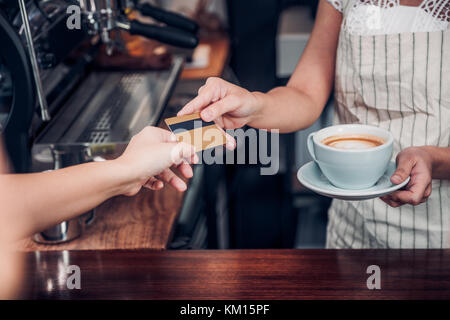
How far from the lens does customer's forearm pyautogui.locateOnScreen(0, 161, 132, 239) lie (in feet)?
2.08

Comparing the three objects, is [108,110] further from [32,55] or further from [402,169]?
[402,169]

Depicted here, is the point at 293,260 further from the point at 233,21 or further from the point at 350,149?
the point at 233,21

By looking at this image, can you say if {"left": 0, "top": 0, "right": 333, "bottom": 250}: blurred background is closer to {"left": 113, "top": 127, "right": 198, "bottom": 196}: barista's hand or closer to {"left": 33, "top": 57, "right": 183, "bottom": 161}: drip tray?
{"left": 33, "top": 57, "right": 183, "bottom": 161}: drip tray

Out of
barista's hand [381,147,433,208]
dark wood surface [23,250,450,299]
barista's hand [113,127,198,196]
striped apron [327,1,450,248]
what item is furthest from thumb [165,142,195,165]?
striped apron [327,1,450,248]

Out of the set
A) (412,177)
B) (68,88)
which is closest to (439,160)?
Result: (412,177)

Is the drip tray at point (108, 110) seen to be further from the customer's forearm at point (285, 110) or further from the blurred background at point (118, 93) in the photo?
the customer's forearm at point (285, 110)

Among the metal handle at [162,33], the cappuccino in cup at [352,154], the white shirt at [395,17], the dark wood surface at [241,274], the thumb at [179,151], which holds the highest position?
the white shirt at [395,17]

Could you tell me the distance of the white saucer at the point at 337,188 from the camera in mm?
685

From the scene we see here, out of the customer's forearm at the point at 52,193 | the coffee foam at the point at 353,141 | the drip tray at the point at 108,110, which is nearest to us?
the customer's forearm at the point at 52,193

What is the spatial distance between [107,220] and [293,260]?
417 mm

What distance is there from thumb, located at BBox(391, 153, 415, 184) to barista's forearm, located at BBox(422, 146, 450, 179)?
0.22 ft

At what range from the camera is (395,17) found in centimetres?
89

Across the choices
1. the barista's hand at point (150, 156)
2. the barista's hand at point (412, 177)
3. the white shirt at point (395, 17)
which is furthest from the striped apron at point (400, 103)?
the barista's hand at point (150, 156)

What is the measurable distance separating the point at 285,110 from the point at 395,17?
239 millimetres
